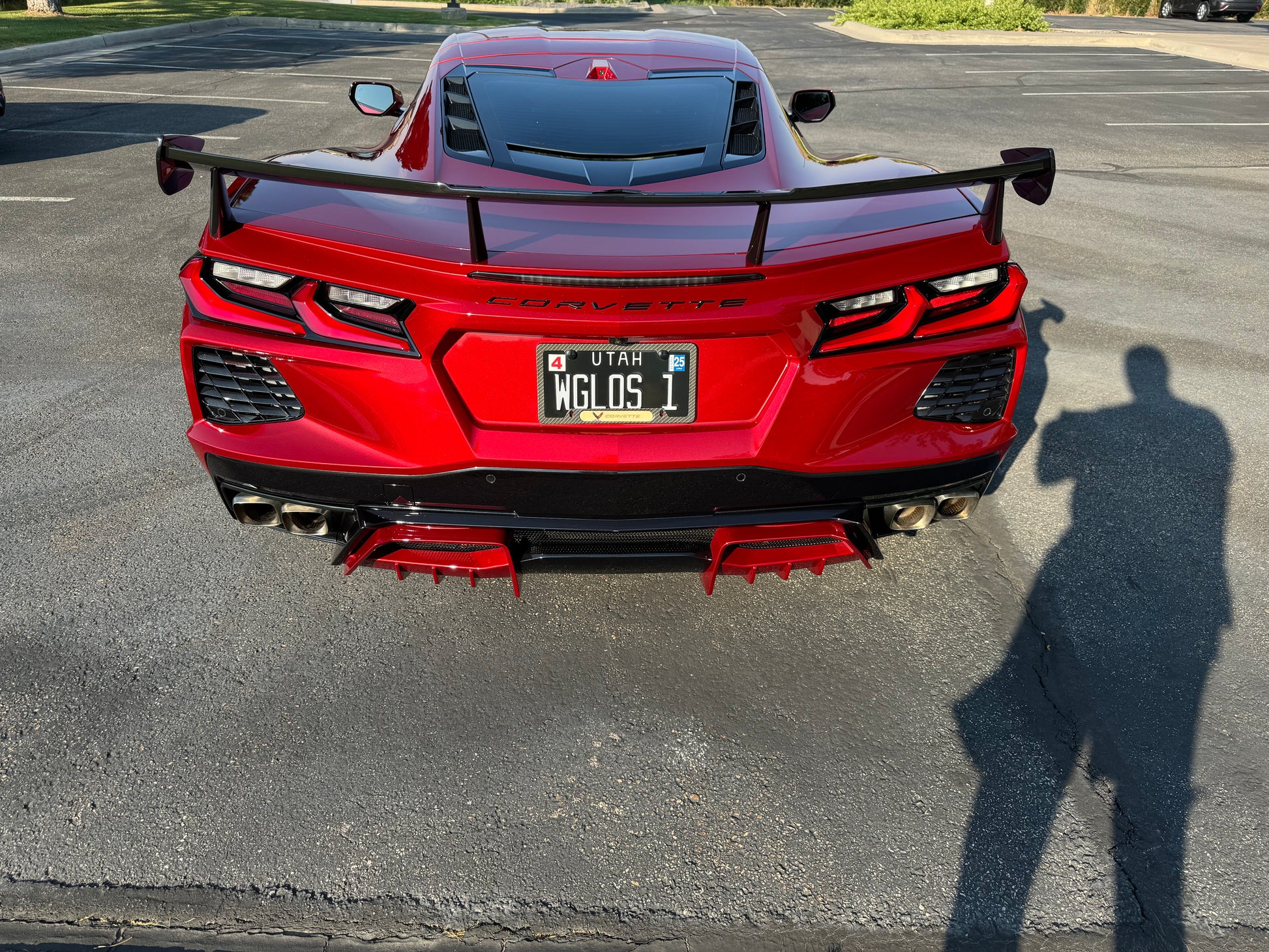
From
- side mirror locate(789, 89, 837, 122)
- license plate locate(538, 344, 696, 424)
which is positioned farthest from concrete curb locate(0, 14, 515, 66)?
license plate locate(538, 344, 696, 424)

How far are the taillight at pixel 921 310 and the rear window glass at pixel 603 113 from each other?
41.3 inches

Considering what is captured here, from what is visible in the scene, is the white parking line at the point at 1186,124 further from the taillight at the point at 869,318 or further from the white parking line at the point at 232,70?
the taillight at the point at 869,318

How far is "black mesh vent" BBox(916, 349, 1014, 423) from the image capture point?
262 cm

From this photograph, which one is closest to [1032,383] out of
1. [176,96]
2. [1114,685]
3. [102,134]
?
[1114,685]

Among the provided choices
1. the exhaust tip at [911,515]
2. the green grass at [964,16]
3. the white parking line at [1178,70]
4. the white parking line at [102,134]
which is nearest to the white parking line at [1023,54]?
the white parking line at [1178,70]

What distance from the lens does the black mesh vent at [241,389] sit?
2541 mm

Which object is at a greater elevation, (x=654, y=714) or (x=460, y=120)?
(x=460, y=120)

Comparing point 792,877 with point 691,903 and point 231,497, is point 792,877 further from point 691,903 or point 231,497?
point 231,497

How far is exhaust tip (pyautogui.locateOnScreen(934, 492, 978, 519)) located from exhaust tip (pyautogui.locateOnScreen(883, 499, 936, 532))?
0.12 feet

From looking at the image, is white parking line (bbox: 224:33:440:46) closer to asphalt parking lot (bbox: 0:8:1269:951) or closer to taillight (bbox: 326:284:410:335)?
asphalt parking lot (bbox: 0:8:1269:951)

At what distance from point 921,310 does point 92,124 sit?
11.4 metres

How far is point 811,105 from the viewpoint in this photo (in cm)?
477

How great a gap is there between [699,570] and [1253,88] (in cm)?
1802

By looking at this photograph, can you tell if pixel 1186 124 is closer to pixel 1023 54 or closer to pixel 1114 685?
pixel 1023 54
